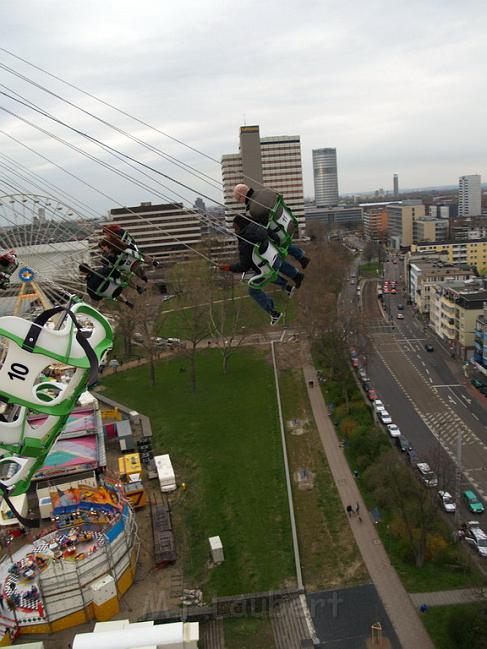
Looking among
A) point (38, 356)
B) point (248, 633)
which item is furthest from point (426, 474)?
point (38, 356)

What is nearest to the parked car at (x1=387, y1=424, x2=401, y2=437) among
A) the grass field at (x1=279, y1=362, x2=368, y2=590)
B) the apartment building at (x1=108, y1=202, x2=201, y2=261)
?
the grass field at (x1=279, y1=362, x2=368, y2=590)

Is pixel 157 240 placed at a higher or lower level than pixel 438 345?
higher

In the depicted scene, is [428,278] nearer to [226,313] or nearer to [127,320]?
[226,313]

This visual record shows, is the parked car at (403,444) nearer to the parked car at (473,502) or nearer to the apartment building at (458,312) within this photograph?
the parked car at (473,502)

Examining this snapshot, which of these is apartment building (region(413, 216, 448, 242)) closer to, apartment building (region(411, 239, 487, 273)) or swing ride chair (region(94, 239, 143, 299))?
apartment building (region(411, 239, 487, 273))

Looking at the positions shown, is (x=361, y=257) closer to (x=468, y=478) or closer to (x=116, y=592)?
(x=468, y=478)

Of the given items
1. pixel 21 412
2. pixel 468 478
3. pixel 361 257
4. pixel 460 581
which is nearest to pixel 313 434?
pixel 468 478

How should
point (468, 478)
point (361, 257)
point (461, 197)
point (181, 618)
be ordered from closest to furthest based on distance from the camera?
point (181, 618) < point (468, 478) < point (361, 257) < point (461, 197)
